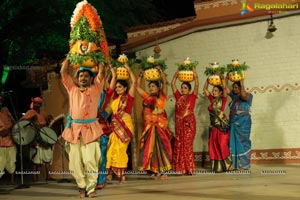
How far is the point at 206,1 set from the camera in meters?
10.8

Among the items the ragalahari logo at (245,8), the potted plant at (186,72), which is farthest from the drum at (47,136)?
the ragalahari logo at (245,8)

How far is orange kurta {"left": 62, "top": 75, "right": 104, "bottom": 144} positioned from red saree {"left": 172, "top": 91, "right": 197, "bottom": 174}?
3092 mm

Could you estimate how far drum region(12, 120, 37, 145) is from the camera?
893cm

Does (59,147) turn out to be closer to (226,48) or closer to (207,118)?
(207,118)

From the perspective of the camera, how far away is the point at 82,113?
6105 mm

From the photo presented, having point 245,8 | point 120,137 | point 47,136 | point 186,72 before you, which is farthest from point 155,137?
point 245,8

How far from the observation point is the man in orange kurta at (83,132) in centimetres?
608

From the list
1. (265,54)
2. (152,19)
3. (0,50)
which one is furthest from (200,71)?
(152,19)

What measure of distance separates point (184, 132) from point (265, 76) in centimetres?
222

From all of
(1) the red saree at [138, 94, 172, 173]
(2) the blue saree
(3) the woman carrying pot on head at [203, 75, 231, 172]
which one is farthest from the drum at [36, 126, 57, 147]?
(2) the blue saree

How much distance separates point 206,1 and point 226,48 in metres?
1.20

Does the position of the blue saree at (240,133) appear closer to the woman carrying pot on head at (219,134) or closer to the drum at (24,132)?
the woman carrying pot on head at (219,134)

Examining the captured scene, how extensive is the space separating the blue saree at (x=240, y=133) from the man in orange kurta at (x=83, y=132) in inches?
147

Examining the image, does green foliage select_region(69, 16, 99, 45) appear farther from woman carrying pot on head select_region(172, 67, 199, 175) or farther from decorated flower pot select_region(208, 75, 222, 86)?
decorated flower pot select_region(208, 75, 222, 86)
